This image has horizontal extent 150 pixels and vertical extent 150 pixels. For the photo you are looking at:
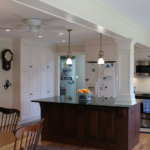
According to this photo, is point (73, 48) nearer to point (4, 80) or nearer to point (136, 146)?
point (4, 80)

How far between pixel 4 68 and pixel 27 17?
2.52 m

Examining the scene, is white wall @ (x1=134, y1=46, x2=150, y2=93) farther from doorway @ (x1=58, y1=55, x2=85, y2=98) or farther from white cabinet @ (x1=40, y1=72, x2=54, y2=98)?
doorway @ (x1=58, y1=55, x2=85, y2=98)

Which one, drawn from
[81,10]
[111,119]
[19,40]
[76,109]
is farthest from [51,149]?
[19,40]

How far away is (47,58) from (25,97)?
150 centimetres

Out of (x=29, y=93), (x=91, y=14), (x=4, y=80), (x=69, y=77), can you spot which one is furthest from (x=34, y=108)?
(x=91, y=14)

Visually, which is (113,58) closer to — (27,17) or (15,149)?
(27,17)

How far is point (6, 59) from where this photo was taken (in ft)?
19.9

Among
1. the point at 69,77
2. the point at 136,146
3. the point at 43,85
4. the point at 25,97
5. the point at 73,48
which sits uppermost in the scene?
the point at 73,48

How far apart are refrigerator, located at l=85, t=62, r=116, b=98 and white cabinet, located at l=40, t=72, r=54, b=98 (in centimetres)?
145

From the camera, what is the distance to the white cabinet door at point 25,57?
6297 millimetres

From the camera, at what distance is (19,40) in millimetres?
6215

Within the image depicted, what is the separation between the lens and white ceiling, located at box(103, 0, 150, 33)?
3152 mm

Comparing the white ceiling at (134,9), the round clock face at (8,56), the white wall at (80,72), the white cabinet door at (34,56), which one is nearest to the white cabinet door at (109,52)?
the white ceiling at (134,9)

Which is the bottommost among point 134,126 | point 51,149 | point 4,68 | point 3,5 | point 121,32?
point 51,149
